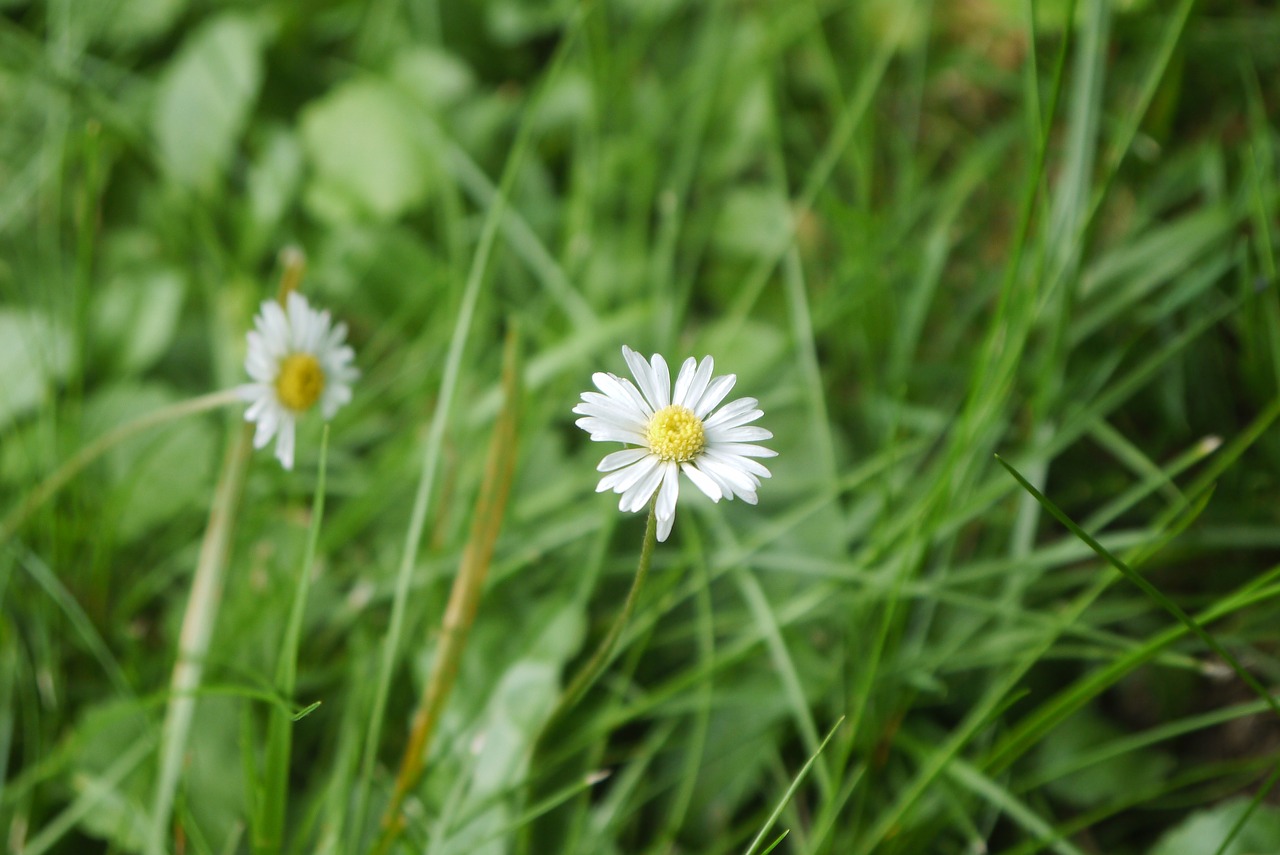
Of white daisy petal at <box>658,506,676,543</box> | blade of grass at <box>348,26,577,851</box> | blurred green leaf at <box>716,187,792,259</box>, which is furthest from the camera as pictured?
blurred green leaf at <box>716,187,792,259</box>

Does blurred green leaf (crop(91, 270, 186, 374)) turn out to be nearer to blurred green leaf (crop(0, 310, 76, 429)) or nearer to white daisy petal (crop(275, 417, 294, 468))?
blurred green leaf (crop(0, 310, 76, 429))

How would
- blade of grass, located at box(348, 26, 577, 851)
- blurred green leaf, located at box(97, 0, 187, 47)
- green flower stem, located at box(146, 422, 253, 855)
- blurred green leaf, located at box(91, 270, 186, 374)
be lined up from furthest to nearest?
blurred green leaf, located at box(97, 0, 187, 47), blurred green leaf, located at box(91, 270, 186, 374), green flower stem, located at box(146, 422, 253, 855), blade of grass, located at box(348, 26, 577, 851)

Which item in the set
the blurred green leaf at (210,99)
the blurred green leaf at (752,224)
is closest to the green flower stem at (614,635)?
the blurred green leaf at (752,224)

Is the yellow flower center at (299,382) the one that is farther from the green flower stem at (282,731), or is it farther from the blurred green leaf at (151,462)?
the blurred green leaf at (151,462)

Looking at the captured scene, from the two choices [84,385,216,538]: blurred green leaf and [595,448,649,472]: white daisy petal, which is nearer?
[595,448,649,472]: white daisy petal

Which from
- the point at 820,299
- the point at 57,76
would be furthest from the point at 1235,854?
the point at 57,76

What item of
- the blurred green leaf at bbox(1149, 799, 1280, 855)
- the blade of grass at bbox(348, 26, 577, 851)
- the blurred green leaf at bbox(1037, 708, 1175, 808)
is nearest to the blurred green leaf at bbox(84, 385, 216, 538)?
A: the blade of grass at bbox(348, 26, 577, 851)
